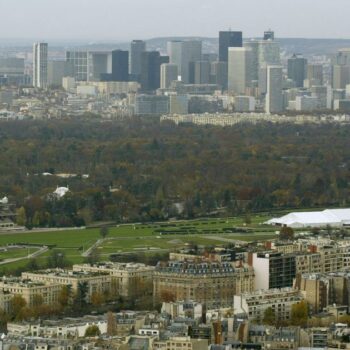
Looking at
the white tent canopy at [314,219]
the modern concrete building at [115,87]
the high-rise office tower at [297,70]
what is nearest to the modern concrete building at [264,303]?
the white tent canopy at [314,219]

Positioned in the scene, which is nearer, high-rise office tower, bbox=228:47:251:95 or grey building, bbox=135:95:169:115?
grey building, bbox=135:95:169:115

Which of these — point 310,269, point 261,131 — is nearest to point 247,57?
point 261,131

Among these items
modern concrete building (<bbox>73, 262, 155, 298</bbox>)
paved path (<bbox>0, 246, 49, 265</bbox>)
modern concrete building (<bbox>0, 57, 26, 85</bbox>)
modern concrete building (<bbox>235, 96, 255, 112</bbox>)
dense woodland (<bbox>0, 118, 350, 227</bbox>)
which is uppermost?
modern concrete building (<bbox>73, 262, 155, 298</bbox>)

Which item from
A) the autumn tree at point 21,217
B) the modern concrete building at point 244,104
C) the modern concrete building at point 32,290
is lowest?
the modern concrete building at point 244,104

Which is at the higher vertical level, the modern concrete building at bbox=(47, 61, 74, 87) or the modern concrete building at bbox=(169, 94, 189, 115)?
the modern concrete building at bbox=(169, 94, 189, 115)

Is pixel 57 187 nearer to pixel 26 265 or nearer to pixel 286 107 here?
pixel 26 265

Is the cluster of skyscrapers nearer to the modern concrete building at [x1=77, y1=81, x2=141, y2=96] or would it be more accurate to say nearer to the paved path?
the modern concrete building at [x1=77, y1=81, x2=141, y2=96]

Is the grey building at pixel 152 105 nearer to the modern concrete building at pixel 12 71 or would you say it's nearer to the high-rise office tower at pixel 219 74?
the modern concrete building at pixel 12 71

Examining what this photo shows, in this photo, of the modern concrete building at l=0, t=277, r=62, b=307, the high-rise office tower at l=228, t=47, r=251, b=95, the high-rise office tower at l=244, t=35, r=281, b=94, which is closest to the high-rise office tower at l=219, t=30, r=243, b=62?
the high-rise office tower at l=244, t=35, r=281, b=94
